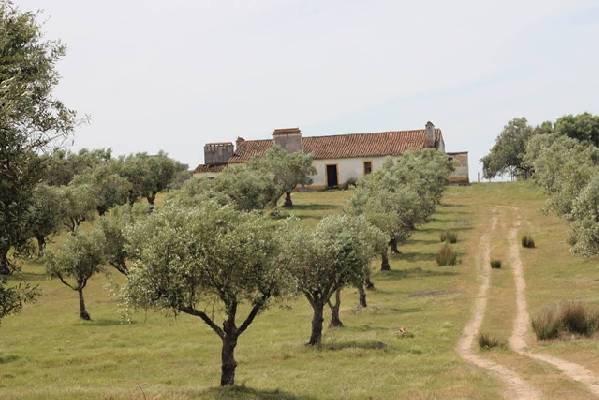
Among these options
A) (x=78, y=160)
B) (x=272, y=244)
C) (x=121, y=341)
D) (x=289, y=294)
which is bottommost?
(x=121, y=341)

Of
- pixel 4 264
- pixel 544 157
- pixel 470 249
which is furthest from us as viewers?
pixel 544 157

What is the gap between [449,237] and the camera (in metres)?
69.8

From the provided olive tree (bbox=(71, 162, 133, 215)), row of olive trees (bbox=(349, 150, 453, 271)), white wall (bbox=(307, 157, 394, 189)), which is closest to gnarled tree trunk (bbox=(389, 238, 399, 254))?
row of olive trees (bbox=(349, 150, 453, 271))

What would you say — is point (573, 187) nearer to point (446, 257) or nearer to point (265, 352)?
point (446, 257)

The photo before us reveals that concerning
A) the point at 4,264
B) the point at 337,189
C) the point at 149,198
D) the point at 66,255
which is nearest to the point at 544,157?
the point at 337,189

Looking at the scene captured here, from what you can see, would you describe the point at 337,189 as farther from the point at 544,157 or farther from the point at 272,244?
the point at 272,244

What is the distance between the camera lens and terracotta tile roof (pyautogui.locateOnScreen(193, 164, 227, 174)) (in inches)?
4613

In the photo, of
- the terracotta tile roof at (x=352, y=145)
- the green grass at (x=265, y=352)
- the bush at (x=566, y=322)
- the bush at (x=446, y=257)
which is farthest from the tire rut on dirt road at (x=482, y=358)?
the terracotta tile roof at (x=352, y=145)

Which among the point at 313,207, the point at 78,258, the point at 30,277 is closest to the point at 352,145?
the point at 313,207

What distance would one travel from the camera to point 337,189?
113188 millimetres

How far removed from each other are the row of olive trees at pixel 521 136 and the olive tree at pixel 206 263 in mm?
110561

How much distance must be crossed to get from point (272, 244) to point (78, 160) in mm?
73696

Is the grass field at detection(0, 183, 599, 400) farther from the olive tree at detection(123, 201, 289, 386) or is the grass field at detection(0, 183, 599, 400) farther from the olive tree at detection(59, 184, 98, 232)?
the olive tree at detection(59, 184, 98, 232)

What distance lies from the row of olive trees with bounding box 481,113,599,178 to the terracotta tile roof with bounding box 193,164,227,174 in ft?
158
